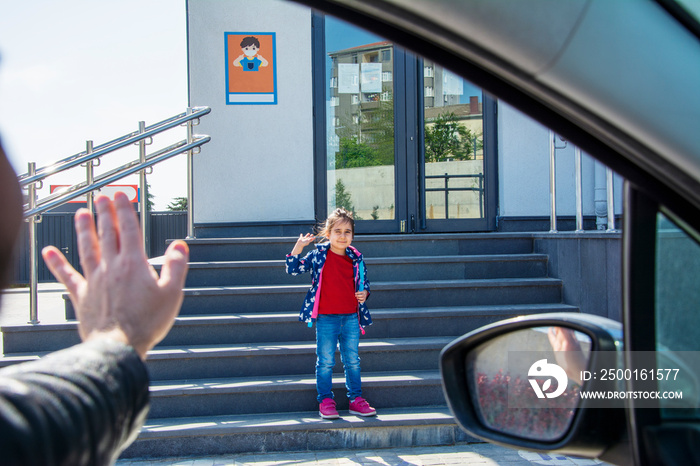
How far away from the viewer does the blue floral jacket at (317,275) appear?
167 inches

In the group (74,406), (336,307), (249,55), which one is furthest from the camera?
(249,55)

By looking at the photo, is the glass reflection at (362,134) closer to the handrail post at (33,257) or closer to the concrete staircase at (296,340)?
the concrete staircase at (296,340)

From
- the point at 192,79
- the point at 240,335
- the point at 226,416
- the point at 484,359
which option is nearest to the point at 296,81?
the point at 192,79

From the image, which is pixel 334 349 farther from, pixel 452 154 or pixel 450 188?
pixel 452 154

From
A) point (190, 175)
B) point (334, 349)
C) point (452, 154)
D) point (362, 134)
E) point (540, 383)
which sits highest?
point (362, 134)

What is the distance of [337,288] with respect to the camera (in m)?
4.25

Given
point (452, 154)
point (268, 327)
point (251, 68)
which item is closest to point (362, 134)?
point (452, 154)

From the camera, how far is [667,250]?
77cm

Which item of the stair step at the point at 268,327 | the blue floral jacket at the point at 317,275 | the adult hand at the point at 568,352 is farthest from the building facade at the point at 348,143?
the adult hand at the point at 568,352

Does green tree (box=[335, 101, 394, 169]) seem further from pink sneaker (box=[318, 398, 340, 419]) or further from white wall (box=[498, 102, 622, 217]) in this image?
pink sneaker (box=[318, 398, 340, 419])

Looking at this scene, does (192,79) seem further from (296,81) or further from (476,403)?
(476,403)

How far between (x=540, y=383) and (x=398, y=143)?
592cm

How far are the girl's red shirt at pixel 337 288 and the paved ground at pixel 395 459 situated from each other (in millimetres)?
1026

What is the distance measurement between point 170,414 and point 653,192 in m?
4.10
